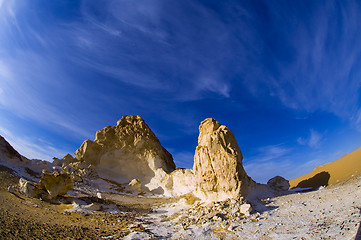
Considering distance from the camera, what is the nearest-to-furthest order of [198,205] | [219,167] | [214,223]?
[214,223] < [198,205] < [219,167]

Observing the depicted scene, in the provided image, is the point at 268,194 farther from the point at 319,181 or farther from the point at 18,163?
the point at 18,163

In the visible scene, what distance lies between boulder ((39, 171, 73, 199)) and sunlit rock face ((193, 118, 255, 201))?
13.4 m

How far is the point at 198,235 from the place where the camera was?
1087 cm

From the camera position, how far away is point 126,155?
38.8m

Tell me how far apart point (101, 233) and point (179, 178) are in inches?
810

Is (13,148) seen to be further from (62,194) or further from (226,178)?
(226,178)

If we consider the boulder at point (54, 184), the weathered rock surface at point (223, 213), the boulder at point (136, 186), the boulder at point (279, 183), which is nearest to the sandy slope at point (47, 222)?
the boulder at point (54, 184)

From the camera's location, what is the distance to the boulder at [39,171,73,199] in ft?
60.7

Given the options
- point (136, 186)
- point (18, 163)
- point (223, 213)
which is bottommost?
point (223, 213)

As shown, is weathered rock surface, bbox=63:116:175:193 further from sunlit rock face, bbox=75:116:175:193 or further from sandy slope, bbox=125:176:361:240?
sandy slope, bbox=125:176:361:240

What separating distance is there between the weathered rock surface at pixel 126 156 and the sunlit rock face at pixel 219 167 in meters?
16.8

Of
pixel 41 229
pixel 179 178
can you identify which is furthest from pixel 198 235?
pixel 179 178

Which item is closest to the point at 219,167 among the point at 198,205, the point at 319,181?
the point at 198,205

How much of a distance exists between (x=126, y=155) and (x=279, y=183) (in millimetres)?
27516
